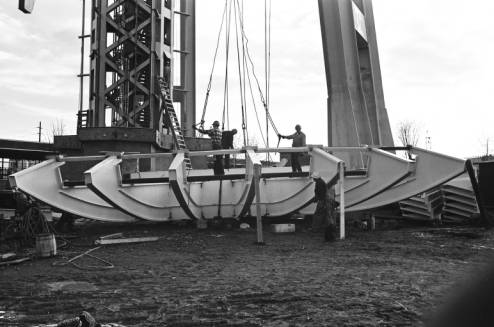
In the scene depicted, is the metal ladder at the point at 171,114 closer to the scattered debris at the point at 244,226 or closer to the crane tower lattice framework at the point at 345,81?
the crane tower lattice framework at the point at 345,81

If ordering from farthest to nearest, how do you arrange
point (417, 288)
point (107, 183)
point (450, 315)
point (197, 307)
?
point (107, 183) → point (417, 288) → point (197, 307) → point (450, 315)

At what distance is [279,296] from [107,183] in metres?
7.38

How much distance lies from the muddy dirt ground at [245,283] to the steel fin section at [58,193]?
1887 mm

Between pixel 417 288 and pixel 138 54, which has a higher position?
pixel 138 54

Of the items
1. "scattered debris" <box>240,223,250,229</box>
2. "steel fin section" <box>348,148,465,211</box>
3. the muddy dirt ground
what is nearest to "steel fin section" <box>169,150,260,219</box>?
"scattered debris" <box>240,223,250,229</box>

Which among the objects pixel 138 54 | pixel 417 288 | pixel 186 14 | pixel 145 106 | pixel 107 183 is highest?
pixel 186 14

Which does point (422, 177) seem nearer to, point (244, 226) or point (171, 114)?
point (244, 226)

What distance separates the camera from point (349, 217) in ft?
45.6

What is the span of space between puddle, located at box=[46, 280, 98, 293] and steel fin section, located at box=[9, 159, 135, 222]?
17.7 feet

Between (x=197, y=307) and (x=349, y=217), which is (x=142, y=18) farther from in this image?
(x=197, y=307)

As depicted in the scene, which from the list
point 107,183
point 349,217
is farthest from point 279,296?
point 349,217

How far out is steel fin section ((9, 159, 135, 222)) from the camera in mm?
10562

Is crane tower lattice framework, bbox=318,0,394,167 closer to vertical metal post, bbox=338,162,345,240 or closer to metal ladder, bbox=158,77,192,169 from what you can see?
metal ladder, bbox=158,77,192,169

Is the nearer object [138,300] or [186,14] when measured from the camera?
[138,300]
